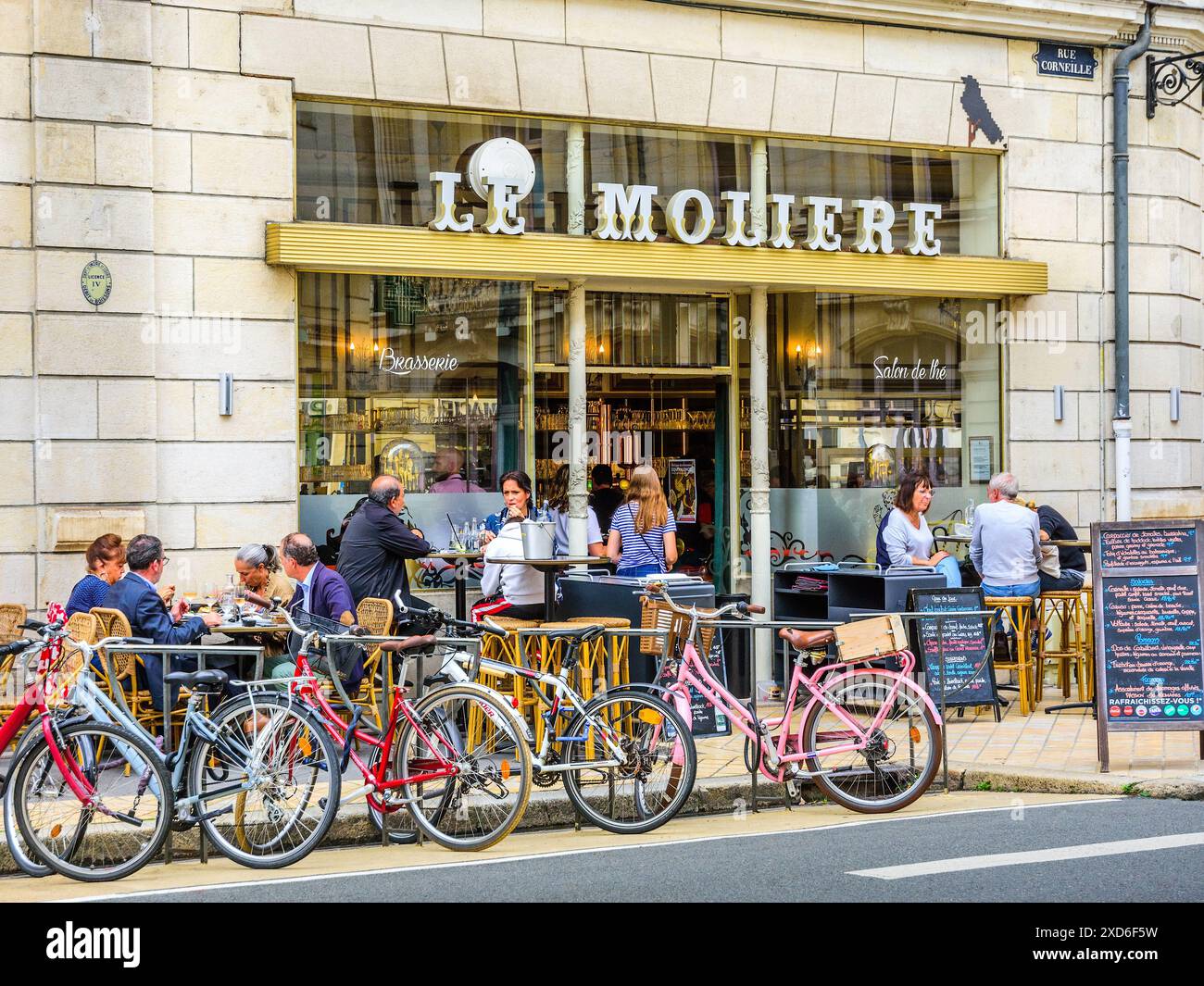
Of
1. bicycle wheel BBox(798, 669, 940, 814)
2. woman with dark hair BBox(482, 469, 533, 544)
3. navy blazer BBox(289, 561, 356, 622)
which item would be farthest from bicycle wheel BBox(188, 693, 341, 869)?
woman with dark hair BBox(482, 469, 533, 544)

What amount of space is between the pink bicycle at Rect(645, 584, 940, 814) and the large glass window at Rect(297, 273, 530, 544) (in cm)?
457

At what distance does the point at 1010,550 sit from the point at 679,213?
3964mm

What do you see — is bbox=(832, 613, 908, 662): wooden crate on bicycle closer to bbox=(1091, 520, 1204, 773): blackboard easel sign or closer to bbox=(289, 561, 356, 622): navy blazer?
bbox=(1091, 520, 1204, 773): blackboard easel sign

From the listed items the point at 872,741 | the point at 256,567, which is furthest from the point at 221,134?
the point at 872,741

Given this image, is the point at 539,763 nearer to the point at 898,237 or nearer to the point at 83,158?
the point at 83,158

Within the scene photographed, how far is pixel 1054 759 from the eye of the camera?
33.1 ft

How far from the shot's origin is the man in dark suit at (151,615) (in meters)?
9.13

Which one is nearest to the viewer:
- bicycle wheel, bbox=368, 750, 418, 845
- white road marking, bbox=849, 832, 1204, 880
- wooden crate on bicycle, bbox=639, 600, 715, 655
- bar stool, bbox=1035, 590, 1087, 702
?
white road marking, bbox=849, 832, 1204, 880

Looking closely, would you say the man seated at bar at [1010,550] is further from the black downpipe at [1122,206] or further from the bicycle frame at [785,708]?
the bicycle frame at [785,708]

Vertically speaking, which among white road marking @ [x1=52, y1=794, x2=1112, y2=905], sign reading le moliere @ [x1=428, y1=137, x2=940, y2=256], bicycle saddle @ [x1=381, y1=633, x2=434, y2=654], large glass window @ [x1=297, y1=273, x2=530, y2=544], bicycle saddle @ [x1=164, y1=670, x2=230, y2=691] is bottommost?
white road marking @ [x1=52, y1=794, x2=1112, y2=905]

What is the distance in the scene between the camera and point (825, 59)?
1420 centimetres

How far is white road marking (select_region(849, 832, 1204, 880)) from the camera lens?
6988 millimetres

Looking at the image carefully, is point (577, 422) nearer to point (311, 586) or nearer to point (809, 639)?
point (311, 586)
